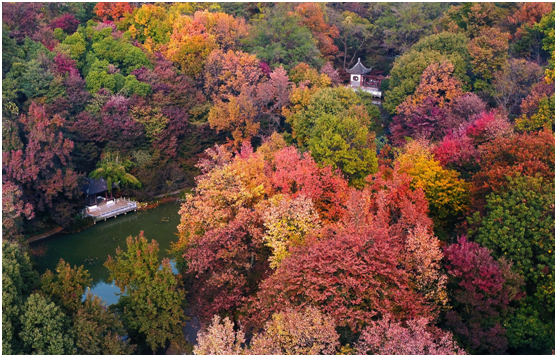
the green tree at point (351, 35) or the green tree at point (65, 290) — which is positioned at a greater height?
the green tree at point (351, 35)

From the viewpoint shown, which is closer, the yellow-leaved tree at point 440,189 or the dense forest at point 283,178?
the dense forest at point 283,178

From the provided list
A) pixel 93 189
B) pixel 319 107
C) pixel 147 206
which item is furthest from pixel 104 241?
pixel 319 107

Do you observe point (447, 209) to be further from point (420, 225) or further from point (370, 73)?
point (370, 73)

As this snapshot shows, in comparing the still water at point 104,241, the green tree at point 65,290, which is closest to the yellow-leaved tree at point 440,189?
the still water at point 104,241

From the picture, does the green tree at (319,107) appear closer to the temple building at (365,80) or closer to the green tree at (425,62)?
the green tree at (425,62)

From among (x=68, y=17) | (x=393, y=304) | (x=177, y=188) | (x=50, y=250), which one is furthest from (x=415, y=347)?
(x=68, y=17)

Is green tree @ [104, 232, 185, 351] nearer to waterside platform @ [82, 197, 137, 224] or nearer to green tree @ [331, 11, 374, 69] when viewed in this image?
waterside platform @ [82, 197, 137, 224]

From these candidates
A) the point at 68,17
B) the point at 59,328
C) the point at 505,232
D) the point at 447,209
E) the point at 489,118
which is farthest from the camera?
the point at 68,17
